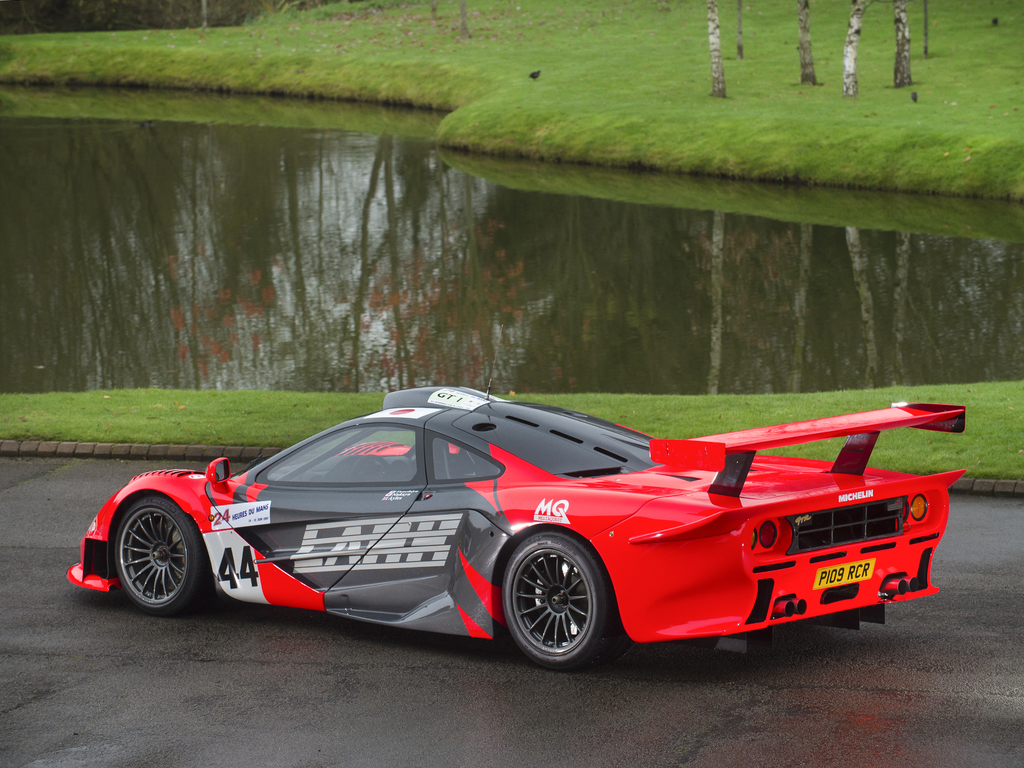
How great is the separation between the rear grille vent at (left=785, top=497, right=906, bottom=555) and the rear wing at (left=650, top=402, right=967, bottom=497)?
30 cm

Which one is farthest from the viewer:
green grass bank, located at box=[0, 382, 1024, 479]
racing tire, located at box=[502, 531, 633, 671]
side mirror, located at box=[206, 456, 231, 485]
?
green grass bank, located at box=[0, 382, 1024, 479]

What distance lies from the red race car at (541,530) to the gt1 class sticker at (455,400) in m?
0.02

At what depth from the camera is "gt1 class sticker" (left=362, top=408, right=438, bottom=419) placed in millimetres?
6598

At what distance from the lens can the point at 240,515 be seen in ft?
22.3

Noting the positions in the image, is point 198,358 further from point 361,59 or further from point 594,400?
point 361,59

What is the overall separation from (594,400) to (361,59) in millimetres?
51296

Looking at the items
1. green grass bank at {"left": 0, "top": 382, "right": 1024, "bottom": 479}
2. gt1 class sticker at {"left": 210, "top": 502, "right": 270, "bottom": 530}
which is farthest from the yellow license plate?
green grass bank at {"left": 0, "top": 382, "right": 1024, "bottom": 479}

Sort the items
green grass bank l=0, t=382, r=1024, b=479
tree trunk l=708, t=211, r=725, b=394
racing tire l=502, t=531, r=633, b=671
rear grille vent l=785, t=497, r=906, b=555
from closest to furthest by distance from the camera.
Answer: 1. rear grille vent l=785, t=497, r=906, b=555
2. racing tire l=502, t=531, r=633, b=671
3. green grass bank l=0, t=382, r=1024, b=479
4. tree trunk l=708, t=211, r=725, b=394

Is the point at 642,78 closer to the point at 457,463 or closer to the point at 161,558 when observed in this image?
the point at 161,558

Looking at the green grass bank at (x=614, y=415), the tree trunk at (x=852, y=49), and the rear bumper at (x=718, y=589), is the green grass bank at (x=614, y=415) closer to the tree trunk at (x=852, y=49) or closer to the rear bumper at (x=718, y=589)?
the rear bumper at (x=718, y=589)

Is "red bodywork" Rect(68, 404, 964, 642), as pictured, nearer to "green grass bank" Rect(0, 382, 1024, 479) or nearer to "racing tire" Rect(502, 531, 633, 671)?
"racing tire" Rect(502, 531, 633, 671)

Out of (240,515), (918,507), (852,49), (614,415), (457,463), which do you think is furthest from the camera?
(852,49)

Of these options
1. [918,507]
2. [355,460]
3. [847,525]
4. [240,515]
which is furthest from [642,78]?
[847,525]

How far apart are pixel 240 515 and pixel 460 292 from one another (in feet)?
49.6
